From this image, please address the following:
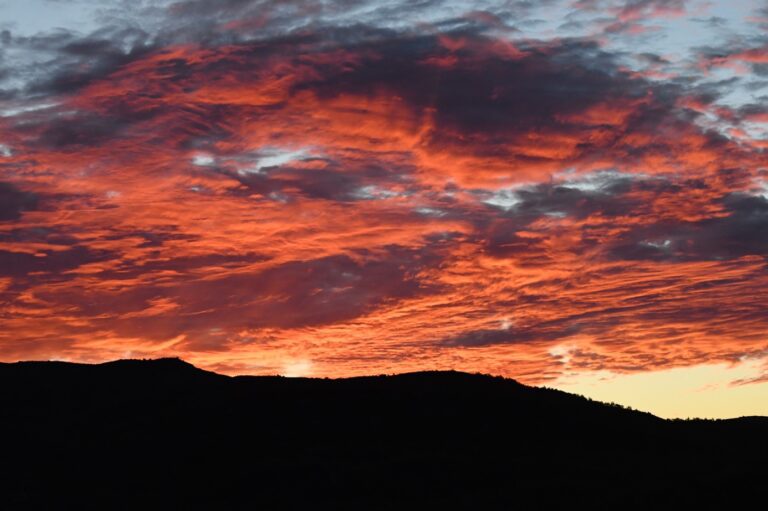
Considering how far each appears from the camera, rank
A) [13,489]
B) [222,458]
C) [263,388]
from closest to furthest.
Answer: [13,489], [222,458], [263,388]

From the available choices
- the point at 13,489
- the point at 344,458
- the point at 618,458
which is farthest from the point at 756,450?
the point at 13,489

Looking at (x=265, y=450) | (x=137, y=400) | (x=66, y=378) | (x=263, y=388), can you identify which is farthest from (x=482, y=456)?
(x=66, y=378)

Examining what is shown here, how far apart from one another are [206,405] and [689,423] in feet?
92.0

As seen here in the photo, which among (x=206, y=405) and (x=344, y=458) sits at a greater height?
(x=206, y=405)

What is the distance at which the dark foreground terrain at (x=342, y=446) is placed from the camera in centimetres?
3794

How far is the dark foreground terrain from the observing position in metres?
37.9

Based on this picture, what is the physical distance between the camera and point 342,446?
44219 mm

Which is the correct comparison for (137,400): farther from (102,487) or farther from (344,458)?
(344,458)

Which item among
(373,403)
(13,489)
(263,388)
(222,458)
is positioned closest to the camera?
(13,489)

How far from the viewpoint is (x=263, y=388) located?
53188 millimetres

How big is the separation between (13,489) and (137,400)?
1090 centimetres

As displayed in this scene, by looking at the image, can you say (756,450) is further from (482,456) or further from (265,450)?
(265,450)

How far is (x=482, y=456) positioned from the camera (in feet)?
141

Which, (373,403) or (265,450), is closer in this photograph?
(265,450)
